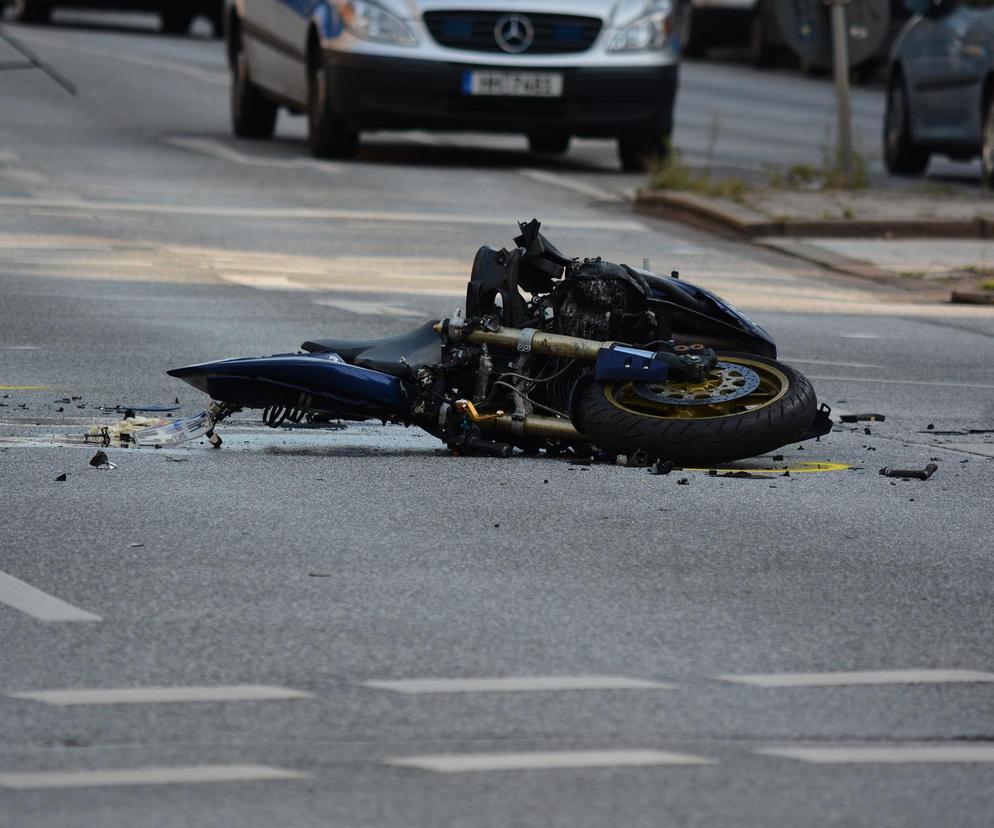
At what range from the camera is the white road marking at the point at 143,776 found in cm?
448

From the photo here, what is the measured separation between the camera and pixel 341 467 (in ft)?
26.5

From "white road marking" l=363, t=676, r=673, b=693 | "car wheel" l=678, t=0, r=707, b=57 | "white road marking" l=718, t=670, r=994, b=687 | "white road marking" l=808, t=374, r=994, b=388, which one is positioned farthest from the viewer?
"car wheel" l=678, t=0, r=707, b=57

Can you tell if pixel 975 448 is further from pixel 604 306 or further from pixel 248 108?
pixel 248 108

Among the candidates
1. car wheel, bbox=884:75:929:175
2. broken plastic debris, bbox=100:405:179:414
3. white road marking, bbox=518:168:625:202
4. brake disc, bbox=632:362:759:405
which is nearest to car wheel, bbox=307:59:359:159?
white road marking, bbox=518:168:625:202

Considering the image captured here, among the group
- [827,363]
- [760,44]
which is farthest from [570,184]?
[760,44]

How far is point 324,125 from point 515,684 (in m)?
15.6

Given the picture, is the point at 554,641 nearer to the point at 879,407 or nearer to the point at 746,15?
the point at 879,407

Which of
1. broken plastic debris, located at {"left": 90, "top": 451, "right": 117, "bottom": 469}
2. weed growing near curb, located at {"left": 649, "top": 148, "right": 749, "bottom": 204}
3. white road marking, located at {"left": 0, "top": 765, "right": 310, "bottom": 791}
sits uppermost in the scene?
white road marking, located at {"left": 0, "top": 765, "right": 310, "bottom": 791}

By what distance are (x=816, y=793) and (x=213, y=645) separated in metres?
1.56

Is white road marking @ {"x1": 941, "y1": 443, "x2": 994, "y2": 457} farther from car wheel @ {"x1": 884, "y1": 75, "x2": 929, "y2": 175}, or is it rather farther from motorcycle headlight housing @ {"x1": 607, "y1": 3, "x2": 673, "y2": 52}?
car wheel @ {"x1": 884, "y1": 75, "x2": 929, "y2": 175}

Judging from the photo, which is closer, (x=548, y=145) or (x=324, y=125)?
(x=324, y=125)

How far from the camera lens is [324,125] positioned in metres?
20.5

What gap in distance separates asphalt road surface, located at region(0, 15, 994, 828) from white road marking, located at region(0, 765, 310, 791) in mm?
10

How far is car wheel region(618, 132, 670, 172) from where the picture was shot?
20938mm
